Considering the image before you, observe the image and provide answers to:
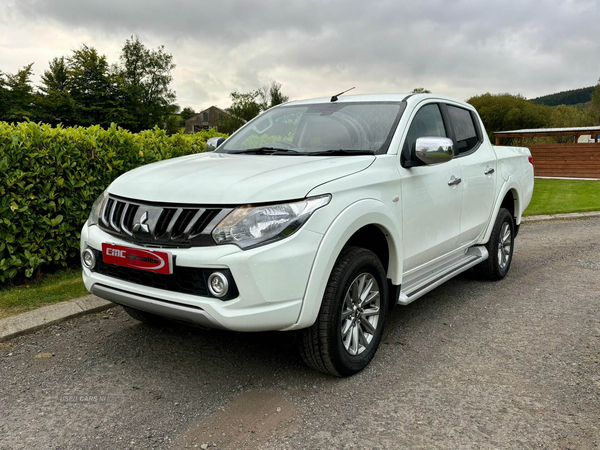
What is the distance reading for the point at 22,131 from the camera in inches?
188

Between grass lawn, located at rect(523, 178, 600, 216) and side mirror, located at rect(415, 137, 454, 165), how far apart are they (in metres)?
8.05

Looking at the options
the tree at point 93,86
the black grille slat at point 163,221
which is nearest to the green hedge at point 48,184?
the black grille slat at point 163,221

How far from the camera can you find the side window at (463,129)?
470 cm

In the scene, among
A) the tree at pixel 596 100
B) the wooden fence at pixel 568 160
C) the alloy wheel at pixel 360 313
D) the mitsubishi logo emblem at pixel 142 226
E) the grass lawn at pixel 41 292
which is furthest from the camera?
the tree at pixel 596 100

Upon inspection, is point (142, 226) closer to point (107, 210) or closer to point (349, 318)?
point (107, 210)

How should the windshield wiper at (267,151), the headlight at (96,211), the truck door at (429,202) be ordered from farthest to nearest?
1. the windshield wiper at (267,151)
2. the truck door at (429,202)
3. the headlight at (96,211)

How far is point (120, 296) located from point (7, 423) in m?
0.88

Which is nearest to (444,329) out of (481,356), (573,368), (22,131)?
(481,356)

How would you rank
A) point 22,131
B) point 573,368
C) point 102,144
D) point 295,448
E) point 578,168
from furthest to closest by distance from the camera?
point 578,168
point 102,144
point 22,131
point 573,368
point 295,448

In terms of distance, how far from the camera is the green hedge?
181 inches

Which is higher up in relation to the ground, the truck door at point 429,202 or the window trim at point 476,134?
the window trim at point 476,134

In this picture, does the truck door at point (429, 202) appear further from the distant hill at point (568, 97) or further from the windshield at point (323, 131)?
the distant hill at point (568, 97)

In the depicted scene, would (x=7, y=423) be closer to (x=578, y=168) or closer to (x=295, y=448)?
(x=295, y=448)

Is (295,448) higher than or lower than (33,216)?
lower
